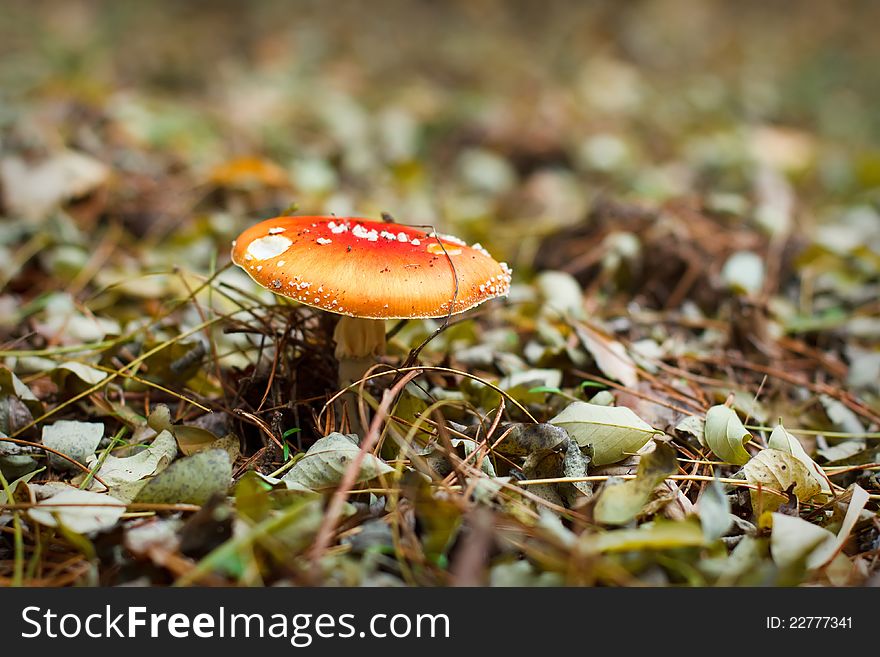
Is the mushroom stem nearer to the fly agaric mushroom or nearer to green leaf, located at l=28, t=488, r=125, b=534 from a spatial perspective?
the fly agaric mushroom

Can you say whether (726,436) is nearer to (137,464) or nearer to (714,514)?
(714,514)

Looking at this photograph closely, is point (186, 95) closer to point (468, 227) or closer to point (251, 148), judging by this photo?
point (251, 148)

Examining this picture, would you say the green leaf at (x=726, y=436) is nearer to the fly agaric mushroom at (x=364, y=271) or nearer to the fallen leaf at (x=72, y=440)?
the fly agaric mushroom at (x=364, y=271)

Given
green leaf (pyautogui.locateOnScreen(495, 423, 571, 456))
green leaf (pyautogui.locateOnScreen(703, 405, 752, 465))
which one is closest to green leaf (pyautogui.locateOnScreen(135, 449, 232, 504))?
green leaf (pyautogui.locateOnScreen(495, 423, 571, 456))

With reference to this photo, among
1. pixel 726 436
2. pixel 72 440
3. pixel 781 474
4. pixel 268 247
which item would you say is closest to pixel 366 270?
pixel 268 247

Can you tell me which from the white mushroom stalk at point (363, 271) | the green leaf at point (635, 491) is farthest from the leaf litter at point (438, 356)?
the white mushroom stalk at point (363, 271)

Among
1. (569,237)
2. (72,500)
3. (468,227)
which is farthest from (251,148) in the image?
(72,500)
